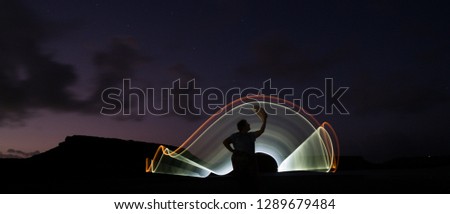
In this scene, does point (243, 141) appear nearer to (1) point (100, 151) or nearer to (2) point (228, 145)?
(2) point (228, 145)

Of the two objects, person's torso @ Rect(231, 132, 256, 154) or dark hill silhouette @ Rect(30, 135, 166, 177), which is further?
dark hill silhouette @ Rect(30, 135, 166, 177)

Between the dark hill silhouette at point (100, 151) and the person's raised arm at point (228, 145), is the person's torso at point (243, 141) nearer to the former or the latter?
the person's raised arm at point (228, 145)

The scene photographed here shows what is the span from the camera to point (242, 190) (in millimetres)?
10836

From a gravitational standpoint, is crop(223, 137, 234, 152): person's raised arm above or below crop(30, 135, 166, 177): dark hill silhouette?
below

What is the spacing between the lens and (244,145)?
→ 10.1 metres

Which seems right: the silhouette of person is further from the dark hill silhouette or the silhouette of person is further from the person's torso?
the dark hill silhouette

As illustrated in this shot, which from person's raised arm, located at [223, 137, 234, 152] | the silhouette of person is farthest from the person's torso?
person's raised arm, located at [223, 137, 234, 152]

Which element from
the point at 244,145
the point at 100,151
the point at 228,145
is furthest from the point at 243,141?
the point at 100,151

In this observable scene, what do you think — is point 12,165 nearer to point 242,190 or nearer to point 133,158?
point 133,158

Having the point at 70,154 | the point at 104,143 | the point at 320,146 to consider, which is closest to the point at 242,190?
the point at 320,146

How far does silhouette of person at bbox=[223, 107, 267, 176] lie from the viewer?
10.0 meters

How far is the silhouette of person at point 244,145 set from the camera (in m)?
10.0

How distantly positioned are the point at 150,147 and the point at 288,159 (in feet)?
121

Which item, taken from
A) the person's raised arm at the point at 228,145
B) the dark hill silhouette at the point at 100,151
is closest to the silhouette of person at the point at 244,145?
the person's raised arm at the point at 228,145
